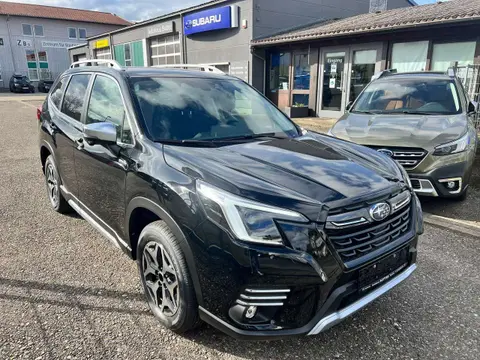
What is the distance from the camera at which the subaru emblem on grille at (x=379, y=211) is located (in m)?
2.22

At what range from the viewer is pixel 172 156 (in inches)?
97.6

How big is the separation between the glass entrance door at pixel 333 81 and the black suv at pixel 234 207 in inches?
446

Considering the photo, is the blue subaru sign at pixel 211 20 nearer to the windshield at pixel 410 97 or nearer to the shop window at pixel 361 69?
the shop window at pixel 361 69

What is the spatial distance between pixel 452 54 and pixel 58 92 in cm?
1104

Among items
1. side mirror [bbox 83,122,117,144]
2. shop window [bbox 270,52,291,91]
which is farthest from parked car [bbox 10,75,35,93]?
side mirror [bbox 83,122,117,144]

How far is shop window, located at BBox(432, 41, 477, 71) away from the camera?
10730mm

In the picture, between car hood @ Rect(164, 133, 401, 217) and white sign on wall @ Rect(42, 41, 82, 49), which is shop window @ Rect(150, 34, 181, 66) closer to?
car hood @ Rect(164, 133, 401, 217)

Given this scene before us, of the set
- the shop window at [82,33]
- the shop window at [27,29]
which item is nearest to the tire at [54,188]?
the shop window at [27,29]

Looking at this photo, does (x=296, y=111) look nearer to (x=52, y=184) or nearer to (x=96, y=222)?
(x=52, y=184)

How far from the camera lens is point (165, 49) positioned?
73.0ft

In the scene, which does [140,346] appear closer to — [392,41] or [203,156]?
[203,156]

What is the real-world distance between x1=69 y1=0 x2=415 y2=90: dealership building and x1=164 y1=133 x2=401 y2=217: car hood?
46.7 ft

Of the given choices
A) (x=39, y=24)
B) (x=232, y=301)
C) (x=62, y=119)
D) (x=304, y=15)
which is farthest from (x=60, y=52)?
(x=232, y=301)

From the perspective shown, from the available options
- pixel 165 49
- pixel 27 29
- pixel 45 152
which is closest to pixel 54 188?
pixel 45 152
